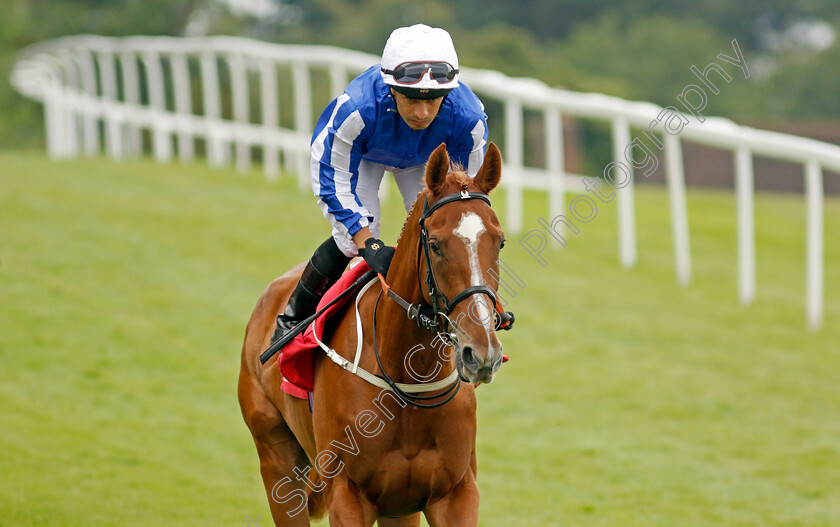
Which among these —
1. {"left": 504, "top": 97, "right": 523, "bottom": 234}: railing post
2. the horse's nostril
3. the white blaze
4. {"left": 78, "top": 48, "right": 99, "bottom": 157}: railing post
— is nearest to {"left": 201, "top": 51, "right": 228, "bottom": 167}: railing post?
{"left": 78, "top": 48, "right": 99, "bottom": 157}: railing post

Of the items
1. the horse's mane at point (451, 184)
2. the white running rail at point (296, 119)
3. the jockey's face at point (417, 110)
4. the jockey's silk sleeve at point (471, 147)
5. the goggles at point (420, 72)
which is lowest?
the horse's mane at point (451, 184)

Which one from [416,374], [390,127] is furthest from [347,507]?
[390,127]

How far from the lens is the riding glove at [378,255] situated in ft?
12.8

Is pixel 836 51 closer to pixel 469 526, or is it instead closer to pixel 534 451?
pixel 534 451

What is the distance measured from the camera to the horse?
3412 mm

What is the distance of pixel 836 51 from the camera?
34.4m

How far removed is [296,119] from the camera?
14625 millimetres

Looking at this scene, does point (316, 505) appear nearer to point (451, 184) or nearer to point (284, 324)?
point (284, 324)

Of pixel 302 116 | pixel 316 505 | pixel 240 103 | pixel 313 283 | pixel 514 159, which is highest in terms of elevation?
pixel 240 103

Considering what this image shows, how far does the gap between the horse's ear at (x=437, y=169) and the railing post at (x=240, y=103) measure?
11162 mm

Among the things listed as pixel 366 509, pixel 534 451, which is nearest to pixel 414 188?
pixel 366 509

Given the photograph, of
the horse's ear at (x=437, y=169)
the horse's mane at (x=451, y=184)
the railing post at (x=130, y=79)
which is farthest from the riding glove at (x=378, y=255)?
the railing post at (x=130, y=79)

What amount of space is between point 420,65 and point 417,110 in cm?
17

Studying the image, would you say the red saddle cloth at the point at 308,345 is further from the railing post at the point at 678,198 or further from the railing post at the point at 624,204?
the railing post at the point at 678,198
